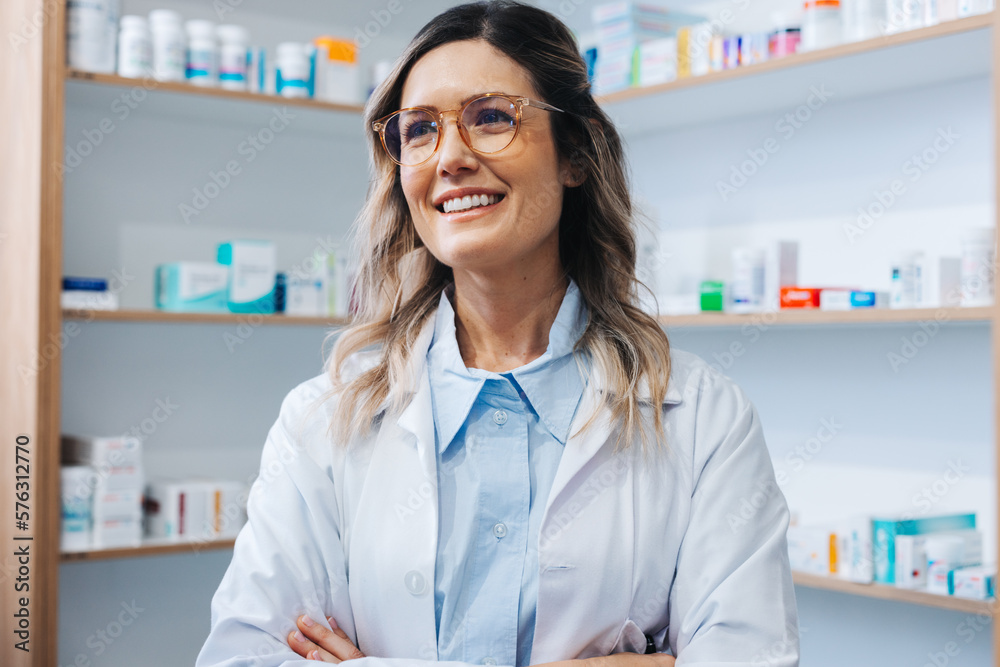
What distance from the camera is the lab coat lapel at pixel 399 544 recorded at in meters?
1.31

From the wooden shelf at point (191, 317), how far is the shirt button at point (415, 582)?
1.50m

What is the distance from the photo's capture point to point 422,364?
148 cm

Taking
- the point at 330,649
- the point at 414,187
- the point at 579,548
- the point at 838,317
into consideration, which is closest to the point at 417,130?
the point at 414,187

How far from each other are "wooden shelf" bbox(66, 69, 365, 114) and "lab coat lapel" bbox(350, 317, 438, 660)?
1.55 metres

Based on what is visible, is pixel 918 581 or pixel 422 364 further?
pixel 918 581

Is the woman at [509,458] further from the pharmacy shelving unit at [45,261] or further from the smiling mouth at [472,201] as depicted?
the pharmacy shelving unit at [45,261]

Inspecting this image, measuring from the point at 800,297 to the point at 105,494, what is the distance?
70.9 inches

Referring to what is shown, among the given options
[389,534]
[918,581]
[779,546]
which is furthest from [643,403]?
[918,581]

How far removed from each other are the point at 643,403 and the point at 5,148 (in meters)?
1.99

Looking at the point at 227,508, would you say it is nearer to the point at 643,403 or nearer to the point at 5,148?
the point at 5,148

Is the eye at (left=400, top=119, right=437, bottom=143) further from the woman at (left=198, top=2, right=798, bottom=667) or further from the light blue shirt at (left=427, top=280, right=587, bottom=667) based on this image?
the light blue shirt at (left=427, top=280, right=587, bottom=667)

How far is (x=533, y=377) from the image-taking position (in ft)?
4.66

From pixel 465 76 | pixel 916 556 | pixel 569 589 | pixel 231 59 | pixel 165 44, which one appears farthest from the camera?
pixel 231 59

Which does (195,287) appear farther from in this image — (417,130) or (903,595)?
(903,595)
